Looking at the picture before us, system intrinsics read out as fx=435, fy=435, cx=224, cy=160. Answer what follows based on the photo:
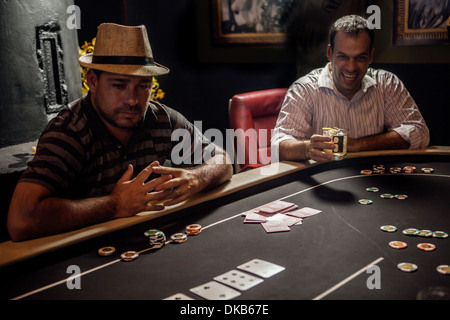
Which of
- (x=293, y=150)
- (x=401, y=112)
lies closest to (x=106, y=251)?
(x=293, y=150)

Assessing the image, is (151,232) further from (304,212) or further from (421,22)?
(421,22)

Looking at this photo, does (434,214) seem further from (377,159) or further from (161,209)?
(161,209)

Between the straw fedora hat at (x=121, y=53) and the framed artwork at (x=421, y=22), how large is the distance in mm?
2102

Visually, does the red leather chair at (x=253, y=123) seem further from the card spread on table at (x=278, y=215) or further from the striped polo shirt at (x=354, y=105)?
the card spread on table at (x=278, y=215)

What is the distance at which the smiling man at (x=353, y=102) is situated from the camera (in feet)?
8.55

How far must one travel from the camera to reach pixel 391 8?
10.8 feet

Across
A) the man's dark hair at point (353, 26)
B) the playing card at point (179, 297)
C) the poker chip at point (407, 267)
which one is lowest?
the playing card at point (179, 297)

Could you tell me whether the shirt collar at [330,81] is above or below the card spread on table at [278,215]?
above

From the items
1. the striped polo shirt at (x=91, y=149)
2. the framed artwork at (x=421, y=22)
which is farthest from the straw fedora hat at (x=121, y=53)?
the framed artwork at (x=421, y=22)

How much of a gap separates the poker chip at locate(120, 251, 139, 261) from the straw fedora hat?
2.79 feet

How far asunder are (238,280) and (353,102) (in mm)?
2016

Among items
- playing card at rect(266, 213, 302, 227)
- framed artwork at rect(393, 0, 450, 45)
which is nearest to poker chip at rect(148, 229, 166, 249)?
playing card at rect(266, 213, 302, 227)

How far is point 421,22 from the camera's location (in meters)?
3.17
